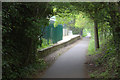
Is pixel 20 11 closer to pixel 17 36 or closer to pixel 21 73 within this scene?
pixel 17 36

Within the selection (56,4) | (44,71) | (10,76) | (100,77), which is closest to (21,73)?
(10,76)

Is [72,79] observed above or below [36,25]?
below

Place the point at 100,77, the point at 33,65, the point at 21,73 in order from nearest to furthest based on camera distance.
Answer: the point at 100,77 → the point at 21,73 → the point at 33,65

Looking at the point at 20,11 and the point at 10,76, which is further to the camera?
the point at 20,11

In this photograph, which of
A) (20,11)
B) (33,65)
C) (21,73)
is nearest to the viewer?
(21,73)

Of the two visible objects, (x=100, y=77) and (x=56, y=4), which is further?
(x=56, y=4)

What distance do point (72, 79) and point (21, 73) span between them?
2044 millimetres

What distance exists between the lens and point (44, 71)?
7.69m

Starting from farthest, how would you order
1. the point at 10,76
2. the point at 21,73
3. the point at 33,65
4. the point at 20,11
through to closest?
the point at 33,65 → the point at 20,11 → the point at 21,73 → the point at 10,76

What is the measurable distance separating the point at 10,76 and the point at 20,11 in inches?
114

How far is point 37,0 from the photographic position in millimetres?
7352

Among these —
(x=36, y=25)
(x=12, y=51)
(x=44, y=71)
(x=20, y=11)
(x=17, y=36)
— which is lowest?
(x=44, y=71)

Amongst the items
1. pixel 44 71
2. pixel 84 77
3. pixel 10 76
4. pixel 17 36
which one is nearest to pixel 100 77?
pixel 84 77

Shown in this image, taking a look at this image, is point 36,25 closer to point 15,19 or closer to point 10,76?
point 15,19
